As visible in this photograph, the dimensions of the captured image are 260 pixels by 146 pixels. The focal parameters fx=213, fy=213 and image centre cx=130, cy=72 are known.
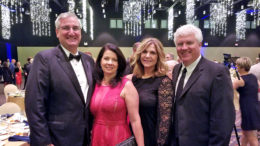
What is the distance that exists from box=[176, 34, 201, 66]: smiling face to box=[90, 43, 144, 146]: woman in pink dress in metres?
0.54

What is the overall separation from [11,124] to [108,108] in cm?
148

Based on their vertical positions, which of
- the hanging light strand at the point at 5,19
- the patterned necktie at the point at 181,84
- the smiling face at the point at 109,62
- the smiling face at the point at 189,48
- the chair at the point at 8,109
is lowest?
the chair at the point at 8,109

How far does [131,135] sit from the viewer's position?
2061 mm

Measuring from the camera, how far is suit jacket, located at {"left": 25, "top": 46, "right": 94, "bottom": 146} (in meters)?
1.71

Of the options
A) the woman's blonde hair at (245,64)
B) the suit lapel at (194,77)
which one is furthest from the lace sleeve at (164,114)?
the woman's blonde hair at (245,64)

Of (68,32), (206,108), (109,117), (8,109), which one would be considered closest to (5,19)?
(8,109)

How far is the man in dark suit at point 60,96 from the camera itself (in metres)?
1.71

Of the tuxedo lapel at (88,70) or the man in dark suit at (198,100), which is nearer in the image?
the man in dark suit at (198,100)

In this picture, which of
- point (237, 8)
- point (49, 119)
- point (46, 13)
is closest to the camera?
point (49, 119)

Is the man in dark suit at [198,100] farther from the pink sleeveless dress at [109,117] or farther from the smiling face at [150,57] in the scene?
the pink sleeveless dress at [109,117]

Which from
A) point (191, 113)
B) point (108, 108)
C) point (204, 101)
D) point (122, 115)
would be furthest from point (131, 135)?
point (204, 101)

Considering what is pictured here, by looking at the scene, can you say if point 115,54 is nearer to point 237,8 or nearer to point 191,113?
point 191,113

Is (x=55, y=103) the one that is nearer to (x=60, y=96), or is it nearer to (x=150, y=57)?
(x=60, y=96)

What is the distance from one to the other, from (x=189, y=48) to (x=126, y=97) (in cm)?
70
